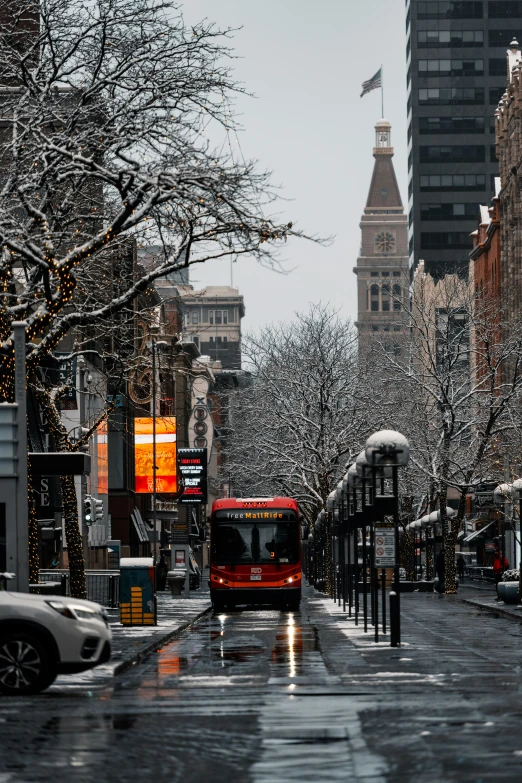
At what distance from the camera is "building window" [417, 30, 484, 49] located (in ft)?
575

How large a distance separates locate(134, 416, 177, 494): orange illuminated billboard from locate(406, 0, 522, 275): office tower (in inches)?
4006

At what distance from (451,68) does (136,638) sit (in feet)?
507

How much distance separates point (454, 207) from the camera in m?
177

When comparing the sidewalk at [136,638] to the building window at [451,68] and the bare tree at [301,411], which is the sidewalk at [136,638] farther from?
the building window at [451,68]

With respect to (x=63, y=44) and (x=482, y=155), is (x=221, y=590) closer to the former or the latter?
(x=63, y=44)

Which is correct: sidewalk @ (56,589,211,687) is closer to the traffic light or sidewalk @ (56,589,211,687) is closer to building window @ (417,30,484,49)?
the traffic light

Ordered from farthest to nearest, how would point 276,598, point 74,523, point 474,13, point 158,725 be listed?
point 474,13
point 276,598
point 74,523
point 158,725

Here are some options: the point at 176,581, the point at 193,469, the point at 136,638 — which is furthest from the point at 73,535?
the point at 193,469

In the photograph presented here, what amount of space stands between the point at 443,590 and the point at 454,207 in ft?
378

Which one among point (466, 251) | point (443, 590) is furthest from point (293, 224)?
point (466, 251)

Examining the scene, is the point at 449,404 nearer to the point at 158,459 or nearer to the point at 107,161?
the point at 158,459

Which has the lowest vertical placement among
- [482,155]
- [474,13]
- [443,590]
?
[443,590]

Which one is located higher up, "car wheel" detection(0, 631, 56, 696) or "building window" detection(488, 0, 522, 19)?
"building window" detection(488, 0, 522, 19)

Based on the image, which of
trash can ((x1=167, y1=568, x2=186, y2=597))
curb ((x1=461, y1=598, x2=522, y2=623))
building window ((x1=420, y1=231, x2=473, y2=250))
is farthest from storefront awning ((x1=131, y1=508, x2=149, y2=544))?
building window ((x1=420, y1=231, x2=473, y2=250))
